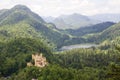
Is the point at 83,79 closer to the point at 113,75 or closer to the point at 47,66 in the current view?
the point at 47,66

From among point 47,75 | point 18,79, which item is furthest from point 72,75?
point 18,79

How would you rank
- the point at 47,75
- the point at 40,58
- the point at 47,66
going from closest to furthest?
the point at 47,75, the point at 47,66, the point at 40,58

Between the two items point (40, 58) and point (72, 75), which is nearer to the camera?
point (72, 75)

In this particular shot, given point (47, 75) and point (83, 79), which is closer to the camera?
point (47, 75)

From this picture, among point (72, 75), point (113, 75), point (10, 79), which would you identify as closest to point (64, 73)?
point (72, 75)

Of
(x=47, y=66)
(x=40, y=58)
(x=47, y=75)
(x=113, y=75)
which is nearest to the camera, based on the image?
(x=113, y=75)

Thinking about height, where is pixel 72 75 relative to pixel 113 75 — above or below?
below

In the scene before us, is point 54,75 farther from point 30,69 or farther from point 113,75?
point 113,75

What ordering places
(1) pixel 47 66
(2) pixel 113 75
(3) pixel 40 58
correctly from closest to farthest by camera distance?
(2) pixel 113 75
(1) pixel 47 66
(3) pixel 40 58

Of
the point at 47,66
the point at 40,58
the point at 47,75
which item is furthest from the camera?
the point at 40,58
